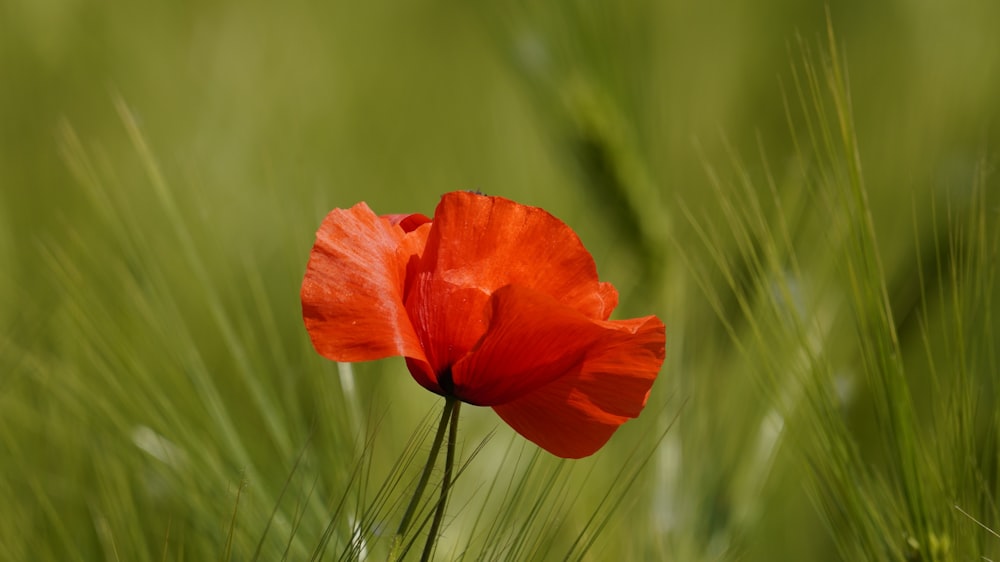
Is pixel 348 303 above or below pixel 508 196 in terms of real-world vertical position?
above

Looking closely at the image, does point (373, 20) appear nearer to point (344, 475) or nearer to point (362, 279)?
point (344, 475)

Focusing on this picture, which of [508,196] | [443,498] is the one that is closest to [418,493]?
[443,498]

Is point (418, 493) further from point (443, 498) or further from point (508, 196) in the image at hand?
point (508, 196)

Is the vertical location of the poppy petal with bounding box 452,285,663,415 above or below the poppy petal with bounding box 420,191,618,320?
below

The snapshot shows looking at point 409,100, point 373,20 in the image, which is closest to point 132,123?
point 409,100

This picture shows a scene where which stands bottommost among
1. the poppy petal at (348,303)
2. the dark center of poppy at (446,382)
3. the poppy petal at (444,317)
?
the dark center of poppy at (446,382)
